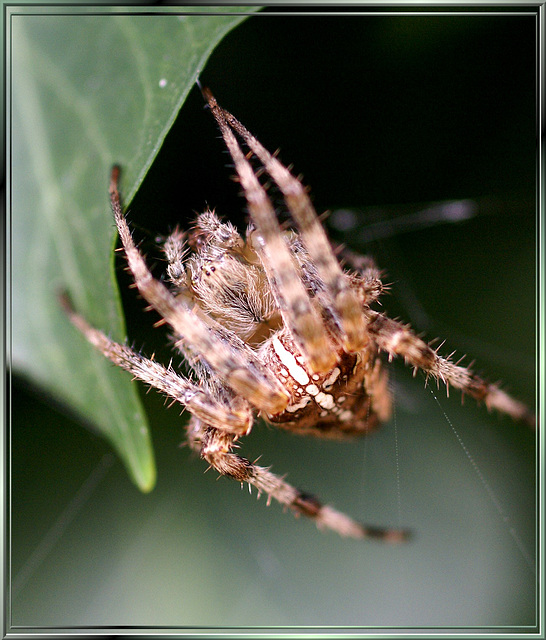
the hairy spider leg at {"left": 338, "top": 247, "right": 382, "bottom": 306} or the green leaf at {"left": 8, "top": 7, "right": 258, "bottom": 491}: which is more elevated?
the hairy spider leg at {"left": 338, "top": 247, "right": 382, "bottom": 306}

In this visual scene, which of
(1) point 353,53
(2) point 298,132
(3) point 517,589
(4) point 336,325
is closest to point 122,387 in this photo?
(4) point 336,325

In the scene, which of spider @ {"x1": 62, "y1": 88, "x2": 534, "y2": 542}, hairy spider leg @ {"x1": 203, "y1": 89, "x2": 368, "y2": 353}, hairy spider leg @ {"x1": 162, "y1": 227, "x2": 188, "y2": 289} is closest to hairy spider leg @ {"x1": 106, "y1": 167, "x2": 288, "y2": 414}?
spider @ {"x1": 62, "y1": 88, "x2": 534, "y2": 542}

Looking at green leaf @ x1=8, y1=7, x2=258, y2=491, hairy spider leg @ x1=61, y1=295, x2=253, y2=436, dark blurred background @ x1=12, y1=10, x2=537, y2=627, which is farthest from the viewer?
dark blurred background @ x1=12, y1=10, x2=537, y2=627

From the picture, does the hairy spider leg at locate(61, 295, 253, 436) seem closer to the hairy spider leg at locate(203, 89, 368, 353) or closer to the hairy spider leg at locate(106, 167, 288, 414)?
the hairy spider leg at locate(106, 167, 288, 414)

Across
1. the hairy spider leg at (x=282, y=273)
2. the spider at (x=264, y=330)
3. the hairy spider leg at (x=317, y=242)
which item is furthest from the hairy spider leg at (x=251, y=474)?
the hairy spider leg at (x=317, y=242)

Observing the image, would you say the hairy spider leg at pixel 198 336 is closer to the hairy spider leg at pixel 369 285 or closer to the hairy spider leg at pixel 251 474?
the hairy spider leg at pixel 251 474

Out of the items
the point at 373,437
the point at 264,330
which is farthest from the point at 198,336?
the point at 373,437

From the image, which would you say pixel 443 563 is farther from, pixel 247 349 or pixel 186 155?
pixel 186 155
